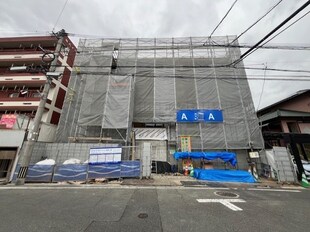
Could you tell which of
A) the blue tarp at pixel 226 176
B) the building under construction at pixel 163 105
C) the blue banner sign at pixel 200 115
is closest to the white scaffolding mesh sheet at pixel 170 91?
the building under construction at pixel 163 105

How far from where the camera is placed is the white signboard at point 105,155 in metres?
8.98

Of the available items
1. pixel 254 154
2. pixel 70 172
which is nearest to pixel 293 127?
pixel 254 154

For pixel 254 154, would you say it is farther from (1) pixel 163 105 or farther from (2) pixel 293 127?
(1) pixel 163 105

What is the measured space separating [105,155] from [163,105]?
740 cm

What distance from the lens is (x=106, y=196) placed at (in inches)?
223

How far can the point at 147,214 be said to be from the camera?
3963 mm

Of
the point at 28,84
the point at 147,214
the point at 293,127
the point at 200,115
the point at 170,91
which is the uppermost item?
the point at 28,84

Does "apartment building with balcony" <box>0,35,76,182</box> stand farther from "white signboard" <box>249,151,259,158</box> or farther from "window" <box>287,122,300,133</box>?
"window" <box>287,122,300,133</box>

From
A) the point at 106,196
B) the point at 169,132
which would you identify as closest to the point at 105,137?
the point at 169,132

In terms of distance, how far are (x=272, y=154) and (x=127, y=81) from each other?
1295 cm

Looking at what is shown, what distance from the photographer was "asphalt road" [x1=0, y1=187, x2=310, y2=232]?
3309 mm

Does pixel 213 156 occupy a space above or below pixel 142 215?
above

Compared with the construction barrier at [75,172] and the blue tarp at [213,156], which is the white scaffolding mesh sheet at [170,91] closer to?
the blue tarp at [213,156]

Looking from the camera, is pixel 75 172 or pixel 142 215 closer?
pixel 142 215
